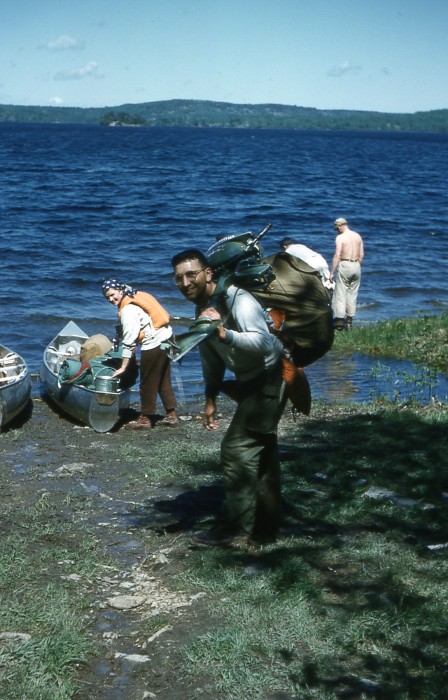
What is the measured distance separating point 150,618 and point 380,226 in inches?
1378

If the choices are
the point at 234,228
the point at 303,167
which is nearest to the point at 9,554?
the point at 234,228

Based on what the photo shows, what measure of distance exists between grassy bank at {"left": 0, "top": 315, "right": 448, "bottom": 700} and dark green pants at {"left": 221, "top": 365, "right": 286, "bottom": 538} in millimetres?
316

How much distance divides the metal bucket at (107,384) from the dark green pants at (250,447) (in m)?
4.85

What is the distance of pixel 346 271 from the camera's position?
18531 mm

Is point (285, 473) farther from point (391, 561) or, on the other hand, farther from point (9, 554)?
point (9, 554)

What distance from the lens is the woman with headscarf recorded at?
35.7 ft

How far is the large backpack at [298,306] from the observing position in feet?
20.1

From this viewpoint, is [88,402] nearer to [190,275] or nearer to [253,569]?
[253,569]

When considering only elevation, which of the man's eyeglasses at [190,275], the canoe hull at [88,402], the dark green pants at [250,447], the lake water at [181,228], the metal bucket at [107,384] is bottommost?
the lake water at [181,228]

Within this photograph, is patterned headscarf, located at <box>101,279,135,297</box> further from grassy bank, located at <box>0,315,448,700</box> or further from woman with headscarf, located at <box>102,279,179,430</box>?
grassy bank, located at <box>0,315,448,700</box>

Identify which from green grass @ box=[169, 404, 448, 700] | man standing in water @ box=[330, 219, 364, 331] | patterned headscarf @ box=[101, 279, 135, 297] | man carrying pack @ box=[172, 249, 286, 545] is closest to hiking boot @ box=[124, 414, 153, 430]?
patterned headscarf @ box=[101, 279, 135, 297]

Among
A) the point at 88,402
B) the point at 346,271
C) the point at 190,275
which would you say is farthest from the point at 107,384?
the point at 346,271

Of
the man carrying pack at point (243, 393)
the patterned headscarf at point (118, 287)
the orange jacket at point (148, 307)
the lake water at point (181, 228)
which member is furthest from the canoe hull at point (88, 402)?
the man carrying pack at point (243, 393)

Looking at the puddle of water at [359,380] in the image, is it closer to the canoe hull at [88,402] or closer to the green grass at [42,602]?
the canoe hull at [88,402]
